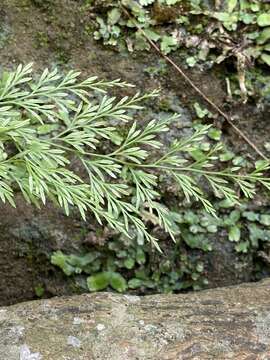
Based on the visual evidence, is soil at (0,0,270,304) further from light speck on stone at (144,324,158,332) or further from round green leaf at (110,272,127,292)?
light speck on stone at (144,324,158,332)

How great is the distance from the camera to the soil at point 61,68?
3.29 m

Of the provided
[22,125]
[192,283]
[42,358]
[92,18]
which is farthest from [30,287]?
[92,18]

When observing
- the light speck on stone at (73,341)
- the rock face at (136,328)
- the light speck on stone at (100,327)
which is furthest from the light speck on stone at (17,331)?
the light speck on stone at (100,327)

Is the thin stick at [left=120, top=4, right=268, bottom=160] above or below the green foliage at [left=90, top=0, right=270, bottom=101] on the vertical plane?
below

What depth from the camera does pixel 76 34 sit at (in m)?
3.32

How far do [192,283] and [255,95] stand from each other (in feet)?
3.80

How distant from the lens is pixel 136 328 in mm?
2389

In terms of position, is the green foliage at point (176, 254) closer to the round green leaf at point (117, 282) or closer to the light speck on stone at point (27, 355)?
the round green leaf at point (117, 282)

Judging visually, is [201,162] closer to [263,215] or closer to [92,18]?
[263,215]

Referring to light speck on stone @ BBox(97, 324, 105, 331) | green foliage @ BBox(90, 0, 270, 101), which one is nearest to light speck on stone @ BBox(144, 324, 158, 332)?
light speck on stone @ BBox(97, 324, 105, 331)

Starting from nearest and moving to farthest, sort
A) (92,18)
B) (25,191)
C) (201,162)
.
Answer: (25,191), (201,162), (92,18)

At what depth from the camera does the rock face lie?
2.26 meters

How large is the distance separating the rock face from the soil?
2.52 ft

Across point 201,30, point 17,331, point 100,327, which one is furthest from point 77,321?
point 201,30
